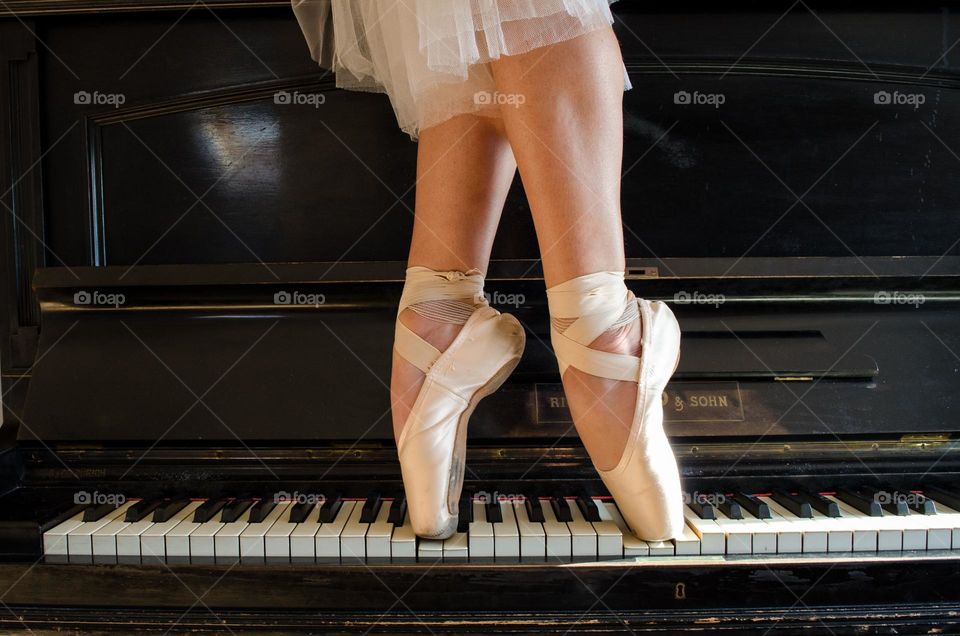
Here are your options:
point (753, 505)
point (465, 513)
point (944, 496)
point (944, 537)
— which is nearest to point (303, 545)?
point (465, 513)

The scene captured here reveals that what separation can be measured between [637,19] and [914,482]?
1.14m

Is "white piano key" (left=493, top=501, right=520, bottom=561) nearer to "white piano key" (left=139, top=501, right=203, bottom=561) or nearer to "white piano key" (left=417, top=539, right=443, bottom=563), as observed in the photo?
"white piano key" (left=417, top=539, right=443, bottom=563)

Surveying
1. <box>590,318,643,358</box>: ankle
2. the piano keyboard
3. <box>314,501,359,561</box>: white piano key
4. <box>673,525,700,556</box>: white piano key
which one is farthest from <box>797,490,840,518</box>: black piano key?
<box>314,501,359,561</box>: white piano key

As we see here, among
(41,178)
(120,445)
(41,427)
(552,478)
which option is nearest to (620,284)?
(552,478)

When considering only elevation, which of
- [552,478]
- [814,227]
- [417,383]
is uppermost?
[814,227]

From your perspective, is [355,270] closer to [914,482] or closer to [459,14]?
[459,14]

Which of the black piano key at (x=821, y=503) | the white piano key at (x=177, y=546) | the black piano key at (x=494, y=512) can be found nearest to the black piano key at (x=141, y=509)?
the white piano key at (x=177, y=546)

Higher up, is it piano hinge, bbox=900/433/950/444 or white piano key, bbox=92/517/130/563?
piano hinge, bbox=900/433/950/444

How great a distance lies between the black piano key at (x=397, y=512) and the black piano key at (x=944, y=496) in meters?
0.91

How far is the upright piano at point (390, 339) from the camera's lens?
34.8 inches

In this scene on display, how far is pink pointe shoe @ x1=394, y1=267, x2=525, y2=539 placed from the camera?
2.93 feet

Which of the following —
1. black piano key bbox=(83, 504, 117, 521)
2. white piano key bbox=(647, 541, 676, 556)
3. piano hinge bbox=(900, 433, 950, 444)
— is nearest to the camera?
white piano key bbox=(647, 541, 676, 556)

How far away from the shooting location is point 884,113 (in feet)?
4.61

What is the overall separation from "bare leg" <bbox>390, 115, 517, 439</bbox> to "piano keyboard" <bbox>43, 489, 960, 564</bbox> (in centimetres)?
18
